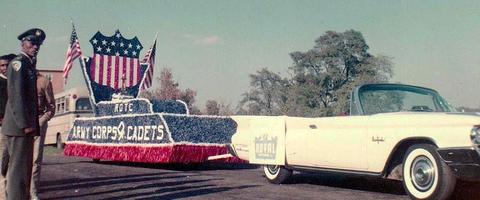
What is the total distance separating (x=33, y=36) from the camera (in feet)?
13.4

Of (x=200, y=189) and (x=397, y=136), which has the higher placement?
(x=397, y=136)

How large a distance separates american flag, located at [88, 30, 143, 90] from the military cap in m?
11.8

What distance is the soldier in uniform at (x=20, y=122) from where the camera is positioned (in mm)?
3791

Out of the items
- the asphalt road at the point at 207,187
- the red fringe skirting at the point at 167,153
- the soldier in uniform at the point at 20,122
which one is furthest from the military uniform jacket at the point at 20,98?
the red fringe skirting at the point at 167,153

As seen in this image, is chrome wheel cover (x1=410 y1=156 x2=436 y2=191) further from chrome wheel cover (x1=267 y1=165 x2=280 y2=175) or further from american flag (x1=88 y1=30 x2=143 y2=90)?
american flag (x1=88 y1=30 x2=143 y2=90)

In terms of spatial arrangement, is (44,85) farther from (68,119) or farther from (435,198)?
(68,119)

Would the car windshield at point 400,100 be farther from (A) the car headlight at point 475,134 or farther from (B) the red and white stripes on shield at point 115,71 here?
(B) the red and white stripes on shield at point 115,71

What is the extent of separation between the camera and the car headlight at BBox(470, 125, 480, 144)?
178 inches

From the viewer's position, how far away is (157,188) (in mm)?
6434

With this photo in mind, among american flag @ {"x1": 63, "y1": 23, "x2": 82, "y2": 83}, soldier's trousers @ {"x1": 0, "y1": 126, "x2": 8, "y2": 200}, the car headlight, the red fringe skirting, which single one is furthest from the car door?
american flag @ {"x1": 63, "y1": 23, "x2": 82, "y2": 83}

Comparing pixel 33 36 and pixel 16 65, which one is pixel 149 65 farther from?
pixel 16 65

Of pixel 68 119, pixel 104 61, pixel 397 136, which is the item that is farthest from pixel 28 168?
pixel 68 119

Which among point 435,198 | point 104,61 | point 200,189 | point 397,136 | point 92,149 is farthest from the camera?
point 104,61

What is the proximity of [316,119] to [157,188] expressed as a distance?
2215 millimetres
